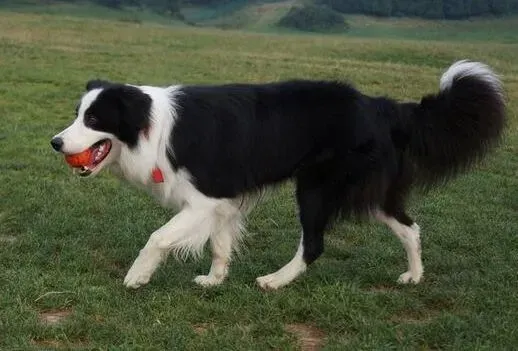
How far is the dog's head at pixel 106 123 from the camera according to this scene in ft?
14.6

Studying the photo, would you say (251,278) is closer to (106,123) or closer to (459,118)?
(106,123)

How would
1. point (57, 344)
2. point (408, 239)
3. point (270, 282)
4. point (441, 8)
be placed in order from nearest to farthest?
point (57, 344)
point (270, 282)
point (408, 239)
point (441, 8)

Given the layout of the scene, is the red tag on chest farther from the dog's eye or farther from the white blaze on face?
the dog's eye

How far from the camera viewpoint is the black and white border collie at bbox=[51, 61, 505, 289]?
15.4ft

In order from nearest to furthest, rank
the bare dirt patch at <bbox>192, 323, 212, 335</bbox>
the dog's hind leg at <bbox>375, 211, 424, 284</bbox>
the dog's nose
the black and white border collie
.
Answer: the bare dirt patch at <bbox>192, 323, 212, 335</bbox> → the dog's nose → the black and white border collie → the dog's hind leg at <bbox>375, 211, 424, 284</bbox>

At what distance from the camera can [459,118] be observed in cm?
503

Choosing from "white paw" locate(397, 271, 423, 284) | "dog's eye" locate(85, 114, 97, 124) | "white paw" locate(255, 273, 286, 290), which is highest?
"dog's eye" locate(85, 114, 97, 124)

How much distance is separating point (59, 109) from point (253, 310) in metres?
10.1

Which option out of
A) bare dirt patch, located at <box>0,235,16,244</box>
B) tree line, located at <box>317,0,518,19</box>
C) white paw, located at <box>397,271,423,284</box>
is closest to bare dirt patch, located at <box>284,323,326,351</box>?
white paw, located at <box>397,271,423,284</box>

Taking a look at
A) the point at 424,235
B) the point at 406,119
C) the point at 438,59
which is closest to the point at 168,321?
the point at 406,119

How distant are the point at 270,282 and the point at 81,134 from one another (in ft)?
5.42

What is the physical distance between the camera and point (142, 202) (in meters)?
7.12

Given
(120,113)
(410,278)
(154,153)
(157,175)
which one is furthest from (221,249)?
(410,278)

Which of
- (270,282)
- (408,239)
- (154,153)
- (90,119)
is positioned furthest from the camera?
(408,239)
